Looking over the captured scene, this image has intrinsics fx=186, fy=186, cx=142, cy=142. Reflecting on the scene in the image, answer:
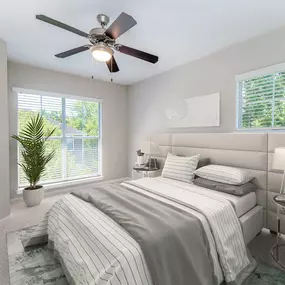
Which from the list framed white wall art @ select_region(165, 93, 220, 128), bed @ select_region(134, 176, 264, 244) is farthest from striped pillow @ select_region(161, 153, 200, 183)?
framed white wall art @ select_region(165, 93, 220, 128)

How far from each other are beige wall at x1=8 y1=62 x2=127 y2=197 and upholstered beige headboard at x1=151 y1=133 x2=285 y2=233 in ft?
7.94

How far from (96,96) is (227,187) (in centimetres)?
352

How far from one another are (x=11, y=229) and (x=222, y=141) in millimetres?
3234

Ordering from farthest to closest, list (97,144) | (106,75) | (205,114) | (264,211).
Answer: (97,144) < (106,75) < (205,114) < (264,211)

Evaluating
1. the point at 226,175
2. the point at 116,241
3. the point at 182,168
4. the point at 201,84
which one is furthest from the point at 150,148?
the point at 116,241

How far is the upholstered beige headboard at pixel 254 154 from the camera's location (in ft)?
7.52

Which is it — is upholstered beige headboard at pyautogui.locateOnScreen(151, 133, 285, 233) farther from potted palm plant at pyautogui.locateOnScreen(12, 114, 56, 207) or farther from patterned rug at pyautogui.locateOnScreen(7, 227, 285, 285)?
potted palm plant at pyautogui.locateOnScreen(12, 114, 56, 207)

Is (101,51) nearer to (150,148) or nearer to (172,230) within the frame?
(172,230)

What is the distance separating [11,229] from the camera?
2.55 meters

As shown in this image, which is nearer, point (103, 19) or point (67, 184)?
point (103, 19)

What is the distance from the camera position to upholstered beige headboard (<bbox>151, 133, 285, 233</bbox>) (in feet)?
7.52

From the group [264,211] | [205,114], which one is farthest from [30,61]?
[264,211]

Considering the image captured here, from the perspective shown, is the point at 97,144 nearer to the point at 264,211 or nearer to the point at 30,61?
the point at 30,61

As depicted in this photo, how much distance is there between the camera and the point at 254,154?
7.98 ft
